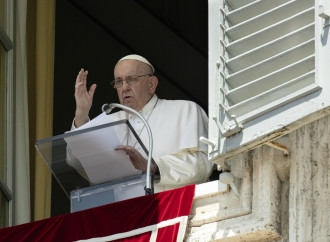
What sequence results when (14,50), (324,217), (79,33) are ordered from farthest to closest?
(79,33), (14,50), (324,217)

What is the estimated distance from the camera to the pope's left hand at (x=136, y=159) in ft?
24.2

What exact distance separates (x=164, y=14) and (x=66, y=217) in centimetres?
492

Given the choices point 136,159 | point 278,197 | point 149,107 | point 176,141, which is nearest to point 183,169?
point 176,141

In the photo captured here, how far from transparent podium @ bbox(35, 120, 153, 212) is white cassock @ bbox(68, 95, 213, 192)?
1.8 inches

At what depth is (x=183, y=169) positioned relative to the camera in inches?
→ 309

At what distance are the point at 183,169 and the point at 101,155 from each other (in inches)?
23.4

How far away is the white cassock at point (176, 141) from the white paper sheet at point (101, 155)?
0.06 meters

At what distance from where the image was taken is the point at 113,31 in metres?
11.7

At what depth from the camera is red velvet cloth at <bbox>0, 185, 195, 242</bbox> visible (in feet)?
23.0

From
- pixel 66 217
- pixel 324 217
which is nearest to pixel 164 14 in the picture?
pixel 66 217

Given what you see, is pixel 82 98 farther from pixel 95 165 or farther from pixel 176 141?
pixel 95 165

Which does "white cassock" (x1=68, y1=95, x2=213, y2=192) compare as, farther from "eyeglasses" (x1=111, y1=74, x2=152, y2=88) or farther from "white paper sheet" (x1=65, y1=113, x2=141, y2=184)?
"eyeglasses" (x1=111, y1=74, x2=152, y2=88)

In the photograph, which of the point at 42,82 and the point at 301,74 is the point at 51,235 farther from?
the point at 42,82

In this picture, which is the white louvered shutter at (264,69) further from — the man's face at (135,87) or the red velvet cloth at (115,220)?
the man's face at (135,87)
